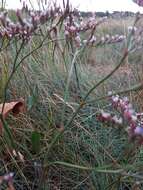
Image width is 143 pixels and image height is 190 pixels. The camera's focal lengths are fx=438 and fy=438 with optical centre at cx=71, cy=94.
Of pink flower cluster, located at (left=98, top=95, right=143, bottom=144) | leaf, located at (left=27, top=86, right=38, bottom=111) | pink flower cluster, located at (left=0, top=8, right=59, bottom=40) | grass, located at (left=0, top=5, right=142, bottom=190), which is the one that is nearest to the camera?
pink flower cluster, located at (left=98, top=95, right=143, bottom=144)

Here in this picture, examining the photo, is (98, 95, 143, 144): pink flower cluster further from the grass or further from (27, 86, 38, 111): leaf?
(27, 86, 38, 111): leaf

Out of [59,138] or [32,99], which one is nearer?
[59,138]

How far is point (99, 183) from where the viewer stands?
1626 mm

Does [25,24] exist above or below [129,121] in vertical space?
above

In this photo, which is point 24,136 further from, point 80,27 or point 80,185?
point 80,27

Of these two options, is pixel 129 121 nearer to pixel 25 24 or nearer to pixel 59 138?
pixel 25 24

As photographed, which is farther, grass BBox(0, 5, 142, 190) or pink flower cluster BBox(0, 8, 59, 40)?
grass BBox(0, 5, 142, 190)

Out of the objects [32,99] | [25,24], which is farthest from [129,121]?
[32,99]

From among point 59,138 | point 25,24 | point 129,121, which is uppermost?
point 25,24

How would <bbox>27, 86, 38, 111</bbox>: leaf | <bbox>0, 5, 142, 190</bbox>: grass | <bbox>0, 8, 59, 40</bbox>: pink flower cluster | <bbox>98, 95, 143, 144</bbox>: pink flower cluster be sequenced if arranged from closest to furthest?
<bbox>98, 95, 143, 144</bbox>: pink flower cluster, <bbox>0, 8, 59, 40</bbox>: pink flower cluster, <bbox>0, 5, 142, 190</bbox>: grass, <bbox>27, 86, 38, 111</bbox>: leaf

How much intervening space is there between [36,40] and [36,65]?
1.20 ft

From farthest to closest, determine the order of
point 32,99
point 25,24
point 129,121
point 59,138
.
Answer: point 32,99
point 59,138
point 25,24
point 129,121

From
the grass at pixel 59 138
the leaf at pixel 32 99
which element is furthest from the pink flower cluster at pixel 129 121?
the leaf at pixel 32 99

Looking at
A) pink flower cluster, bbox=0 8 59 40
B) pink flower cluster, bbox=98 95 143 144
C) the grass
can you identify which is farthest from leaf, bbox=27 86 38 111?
pink flower cluster, bbox=98 95 143 144
